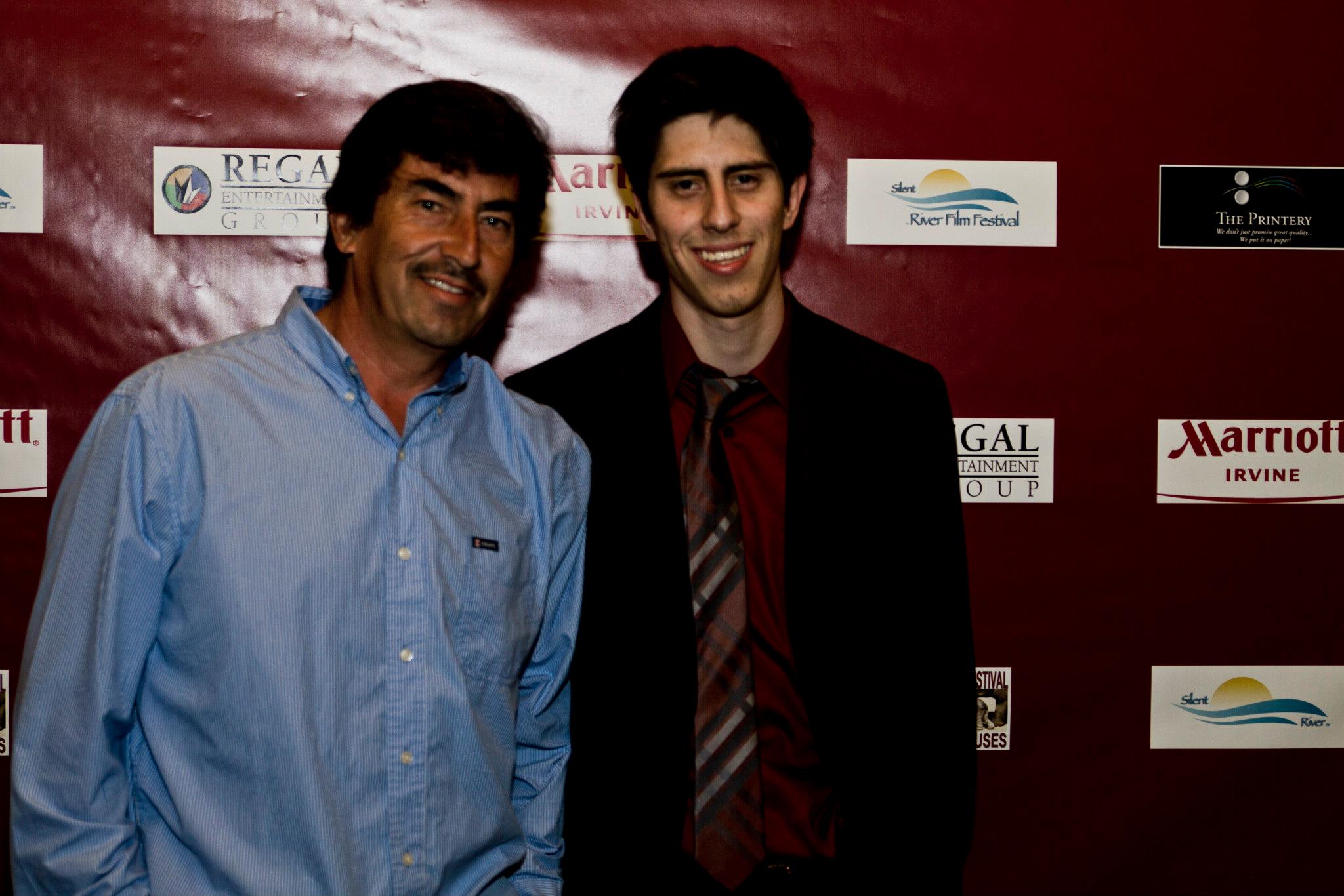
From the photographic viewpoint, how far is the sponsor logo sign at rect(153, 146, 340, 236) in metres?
2.26

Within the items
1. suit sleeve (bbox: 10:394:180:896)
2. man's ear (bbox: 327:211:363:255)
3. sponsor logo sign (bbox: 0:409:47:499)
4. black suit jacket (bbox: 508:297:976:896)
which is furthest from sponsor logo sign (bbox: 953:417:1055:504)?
sponsor logo sign (bbox: 0:409:47:499)

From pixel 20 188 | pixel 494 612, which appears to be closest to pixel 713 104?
pixel 494 612

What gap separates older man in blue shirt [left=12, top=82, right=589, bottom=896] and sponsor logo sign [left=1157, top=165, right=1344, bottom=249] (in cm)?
157

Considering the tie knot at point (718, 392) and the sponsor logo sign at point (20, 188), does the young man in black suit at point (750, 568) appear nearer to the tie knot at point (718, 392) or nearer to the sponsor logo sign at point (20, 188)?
the tie knot at point (718, 392)

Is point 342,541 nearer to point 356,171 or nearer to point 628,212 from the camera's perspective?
point 356,171

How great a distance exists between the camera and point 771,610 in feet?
5.48

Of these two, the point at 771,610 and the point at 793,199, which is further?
the point at 793,199

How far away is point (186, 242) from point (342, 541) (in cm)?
122

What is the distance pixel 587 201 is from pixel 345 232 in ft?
2.75

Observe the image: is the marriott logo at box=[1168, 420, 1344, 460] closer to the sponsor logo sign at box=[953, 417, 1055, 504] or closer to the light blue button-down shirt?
the sponsor logo sign at box=[953, 417, 1055, 504]

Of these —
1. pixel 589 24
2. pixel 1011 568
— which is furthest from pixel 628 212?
pixel 1011 568

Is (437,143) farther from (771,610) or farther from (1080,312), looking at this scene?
(1080,312)

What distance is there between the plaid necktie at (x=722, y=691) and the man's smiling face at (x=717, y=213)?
28cm

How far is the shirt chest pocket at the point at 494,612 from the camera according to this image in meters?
1.44
